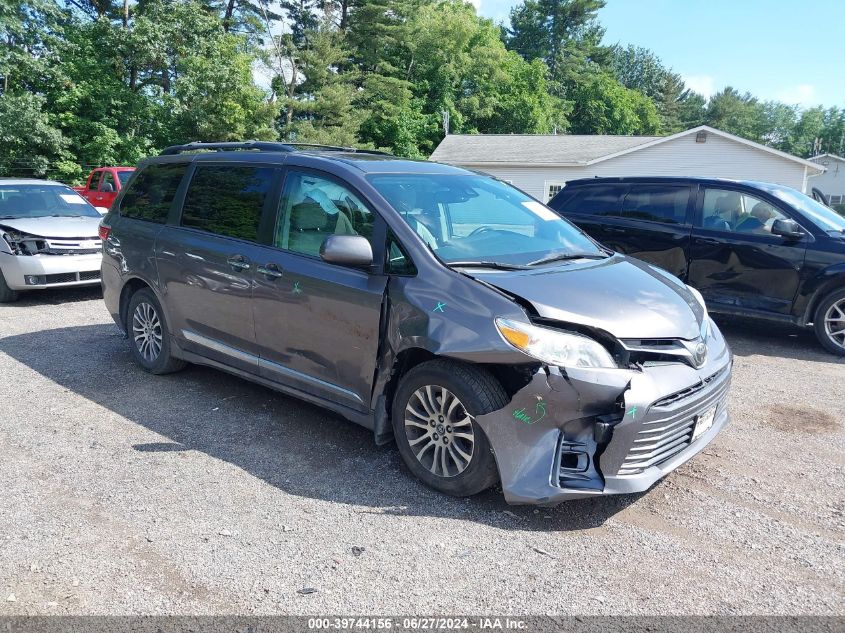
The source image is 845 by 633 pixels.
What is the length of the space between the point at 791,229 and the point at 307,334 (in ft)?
18.5

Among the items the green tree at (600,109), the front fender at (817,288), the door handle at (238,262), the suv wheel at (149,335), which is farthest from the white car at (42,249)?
the green tree at (600,109)

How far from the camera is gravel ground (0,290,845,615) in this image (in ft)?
9.18

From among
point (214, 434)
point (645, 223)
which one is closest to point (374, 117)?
point (645, 223)

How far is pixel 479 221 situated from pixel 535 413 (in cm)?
160

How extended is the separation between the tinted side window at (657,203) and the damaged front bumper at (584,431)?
5.03m

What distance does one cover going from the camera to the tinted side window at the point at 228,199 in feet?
15.3

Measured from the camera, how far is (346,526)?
3350mm

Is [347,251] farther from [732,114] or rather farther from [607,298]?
[732,114]

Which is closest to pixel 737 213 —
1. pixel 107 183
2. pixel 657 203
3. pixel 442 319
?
pixel 657 203

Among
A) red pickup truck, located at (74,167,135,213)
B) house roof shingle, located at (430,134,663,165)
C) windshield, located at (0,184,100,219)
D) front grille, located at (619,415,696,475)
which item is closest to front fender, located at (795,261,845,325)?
front grille, located at (619,415,696,475)

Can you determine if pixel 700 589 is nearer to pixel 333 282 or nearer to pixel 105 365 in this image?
pixel 333 282

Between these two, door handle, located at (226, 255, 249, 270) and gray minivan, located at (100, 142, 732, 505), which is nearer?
gray minivan, located at (100, 142, 732, 505)

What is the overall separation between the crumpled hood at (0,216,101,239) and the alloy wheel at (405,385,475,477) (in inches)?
284

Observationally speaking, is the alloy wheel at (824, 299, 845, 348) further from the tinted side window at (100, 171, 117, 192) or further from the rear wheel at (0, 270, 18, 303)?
the tinted side window at (100, 171, 117, 192)
